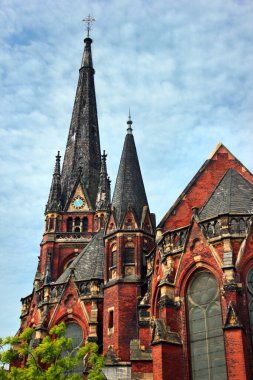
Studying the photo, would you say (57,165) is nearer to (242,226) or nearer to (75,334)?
(75,334)

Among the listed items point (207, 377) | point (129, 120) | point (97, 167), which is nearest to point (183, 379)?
point (207, 377)

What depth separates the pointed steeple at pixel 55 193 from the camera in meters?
47.7

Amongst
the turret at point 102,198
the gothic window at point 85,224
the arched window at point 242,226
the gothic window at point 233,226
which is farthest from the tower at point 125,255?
the gothic window at point 85,224

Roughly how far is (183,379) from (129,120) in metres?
19.5

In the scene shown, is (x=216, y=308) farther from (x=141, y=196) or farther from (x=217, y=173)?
(x=141, y=196)

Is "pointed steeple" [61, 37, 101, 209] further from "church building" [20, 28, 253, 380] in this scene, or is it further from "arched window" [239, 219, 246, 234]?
"arched window" [239, 219, 246, 234]

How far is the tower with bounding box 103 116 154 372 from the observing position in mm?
29234

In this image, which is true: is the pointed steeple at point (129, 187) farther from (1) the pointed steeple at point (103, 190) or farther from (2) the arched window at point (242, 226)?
(1) the pointed steeple at point (103, 190)

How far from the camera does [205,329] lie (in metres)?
23.4

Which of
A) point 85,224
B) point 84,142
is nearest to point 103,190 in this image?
point 85,224

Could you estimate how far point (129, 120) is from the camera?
123 feet

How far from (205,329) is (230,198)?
6584mm

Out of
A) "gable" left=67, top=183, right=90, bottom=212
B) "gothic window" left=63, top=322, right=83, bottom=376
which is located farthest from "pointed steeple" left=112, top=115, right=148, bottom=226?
"gable" left=67, top=183, right=90, bottom=212

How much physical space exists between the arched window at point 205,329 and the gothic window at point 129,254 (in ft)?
25.6
